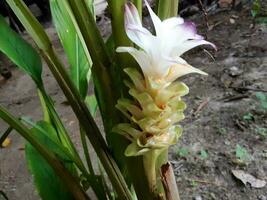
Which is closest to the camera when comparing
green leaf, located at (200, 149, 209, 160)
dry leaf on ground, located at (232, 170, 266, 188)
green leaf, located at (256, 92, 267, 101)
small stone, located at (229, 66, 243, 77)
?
dry leaf on ground, located at (232, 170, 266, 188)

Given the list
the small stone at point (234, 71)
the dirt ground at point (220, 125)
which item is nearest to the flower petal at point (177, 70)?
the dirt ground at point (220, 125)

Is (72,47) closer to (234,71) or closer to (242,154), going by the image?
(242,154)

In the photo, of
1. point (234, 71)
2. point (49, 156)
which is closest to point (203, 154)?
point (234, 71)

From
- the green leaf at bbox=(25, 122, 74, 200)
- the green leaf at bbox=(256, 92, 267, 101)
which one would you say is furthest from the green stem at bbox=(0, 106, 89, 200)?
the green leaf at bbox=(256, 92, 267, 101)

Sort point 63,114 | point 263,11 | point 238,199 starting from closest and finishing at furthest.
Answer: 1. point 238,199
2. point 63,114
3. point 263,11

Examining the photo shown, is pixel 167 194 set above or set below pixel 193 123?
above

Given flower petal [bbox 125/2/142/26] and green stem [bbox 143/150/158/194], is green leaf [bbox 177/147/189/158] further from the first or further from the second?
flower petal [bbox 125/2/142/26]

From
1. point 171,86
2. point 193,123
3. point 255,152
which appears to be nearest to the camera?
point 171,86

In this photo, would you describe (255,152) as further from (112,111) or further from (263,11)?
(263,11)

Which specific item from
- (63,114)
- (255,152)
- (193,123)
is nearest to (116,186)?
(255,152)
